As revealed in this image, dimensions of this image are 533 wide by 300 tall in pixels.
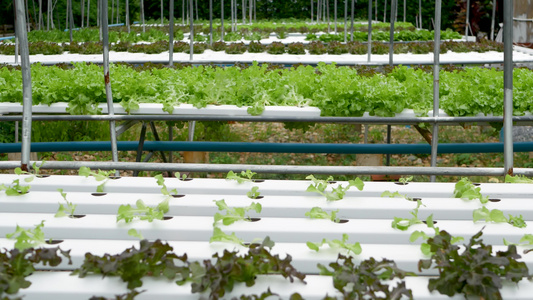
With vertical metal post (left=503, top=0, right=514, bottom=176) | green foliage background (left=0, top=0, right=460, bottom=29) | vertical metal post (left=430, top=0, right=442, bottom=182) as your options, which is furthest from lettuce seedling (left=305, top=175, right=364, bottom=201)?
green foliage background (left=0, top=0, right=460, bottom=29)

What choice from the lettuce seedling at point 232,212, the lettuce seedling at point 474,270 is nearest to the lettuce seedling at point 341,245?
the lettuce seedling at point 474,270

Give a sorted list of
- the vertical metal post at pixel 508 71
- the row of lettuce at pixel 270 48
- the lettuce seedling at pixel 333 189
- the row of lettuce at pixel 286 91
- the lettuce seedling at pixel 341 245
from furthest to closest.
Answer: the row of lettuce at pixel 270 48, the row of lettuce at pixel 286 91, the vertical metal post at pixel 508 71, the lettuce seedling at pixel 333 189, the lettuce seedling at pixel 341 245

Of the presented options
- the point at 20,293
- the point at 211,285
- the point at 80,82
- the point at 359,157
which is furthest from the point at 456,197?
the point at 359,157

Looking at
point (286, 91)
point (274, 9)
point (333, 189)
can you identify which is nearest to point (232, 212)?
point (333, 189)

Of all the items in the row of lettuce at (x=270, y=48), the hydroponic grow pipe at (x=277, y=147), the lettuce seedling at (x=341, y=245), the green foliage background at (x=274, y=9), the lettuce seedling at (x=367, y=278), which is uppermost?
the green foliage background at (x=274, y=9)

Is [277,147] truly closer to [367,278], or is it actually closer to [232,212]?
[232,212]

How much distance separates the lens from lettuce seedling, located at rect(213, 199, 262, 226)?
189 centimetres

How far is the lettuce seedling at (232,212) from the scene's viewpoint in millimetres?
1895

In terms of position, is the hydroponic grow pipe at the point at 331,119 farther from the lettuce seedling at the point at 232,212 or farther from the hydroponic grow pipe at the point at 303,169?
the lettuce seedling at the point at 232,212

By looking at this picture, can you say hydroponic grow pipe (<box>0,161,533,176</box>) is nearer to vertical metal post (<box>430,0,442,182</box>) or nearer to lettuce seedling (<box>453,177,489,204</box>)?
lettuce seedling (<box>453,177,489,204</box>)

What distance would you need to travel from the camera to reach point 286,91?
4.56 metres

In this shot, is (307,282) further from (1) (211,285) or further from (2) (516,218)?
(2) (516,218)

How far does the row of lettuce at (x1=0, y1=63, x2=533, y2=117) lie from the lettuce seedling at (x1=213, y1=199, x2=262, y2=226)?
7.66 ft

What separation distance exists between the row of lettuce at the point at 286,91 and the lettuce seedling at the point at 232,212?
7.66ft
